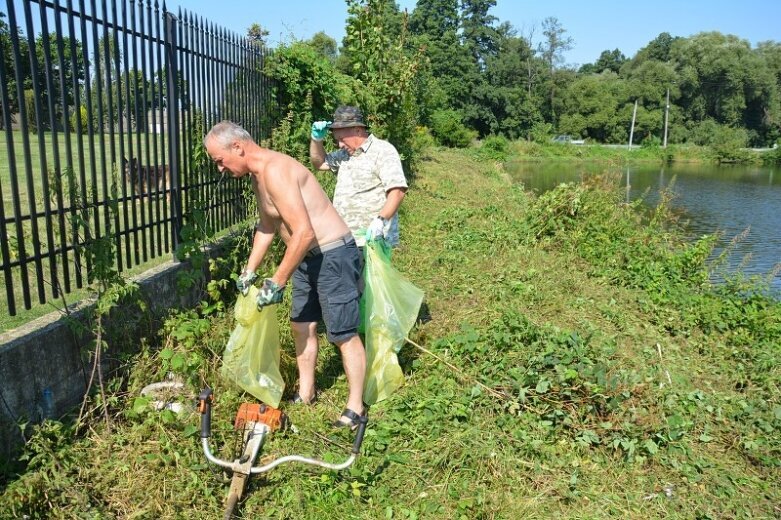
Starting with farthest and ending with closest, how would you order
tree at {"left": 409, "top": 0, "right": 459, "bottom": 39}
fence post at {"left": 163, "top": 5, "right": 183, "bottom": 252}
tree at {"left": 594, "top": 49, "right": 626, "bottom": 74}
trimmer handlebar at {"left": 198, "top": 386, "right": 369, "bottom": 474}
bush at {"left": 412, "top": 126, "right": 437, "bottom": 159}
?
tree at {"left": 594, "top": 49, "right": 626, "bottom": 74} → tree at {"left": 409, "top": 0, "right": 459, "bottom": 39} → bush at {"left": 412, "top": 126, "right": 437, "bottom": 159} → fence post at {"left": 163, "top": 5, "right": 183, "bottom": 252} → trimmer handlebar at {"left": 198, "top": 386, "right": 369, "bottom": 474}

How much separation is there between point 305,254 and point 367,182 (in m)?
1.34

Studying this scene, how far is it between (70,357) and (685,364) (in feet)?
14.8

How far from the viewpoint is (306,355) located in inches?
147

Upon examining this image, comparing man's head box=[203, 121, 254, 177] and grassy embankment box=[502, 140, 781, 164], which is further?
grassy embankment box=[502, 140, 781, 164]

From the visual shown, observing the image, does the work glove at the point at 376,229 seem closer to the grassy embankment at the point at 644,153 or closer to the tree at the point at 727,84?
the grassy embankment at the point at 644,153

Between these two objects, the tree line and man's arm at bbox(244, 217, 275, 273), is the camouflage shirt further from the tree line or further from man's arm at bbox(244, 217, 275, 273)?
the tree line

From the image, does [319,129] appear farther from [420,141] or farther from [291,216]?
[420,141]

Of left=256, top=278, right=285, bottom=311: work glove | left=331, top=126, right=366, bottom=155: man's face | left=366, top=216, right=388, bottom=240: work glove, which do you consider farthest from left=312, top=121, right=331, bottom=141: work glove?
left=256, top=278, right=285, bottom=311: work glove

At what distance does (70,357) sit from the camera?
3.04 metres

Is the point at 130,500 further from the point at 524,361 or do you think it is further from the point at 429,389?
the point at 524,361

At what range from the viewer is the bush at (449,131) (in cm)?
3912

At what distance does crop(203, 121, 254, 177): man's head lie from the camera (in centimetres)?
311

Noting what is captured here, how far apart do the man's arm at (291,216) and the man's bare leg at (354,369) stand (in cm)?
65

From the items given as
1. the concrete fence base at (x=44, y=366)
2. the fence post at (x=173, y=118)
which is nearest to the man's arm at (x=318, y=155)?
the fence post at (x=173, y=118)
